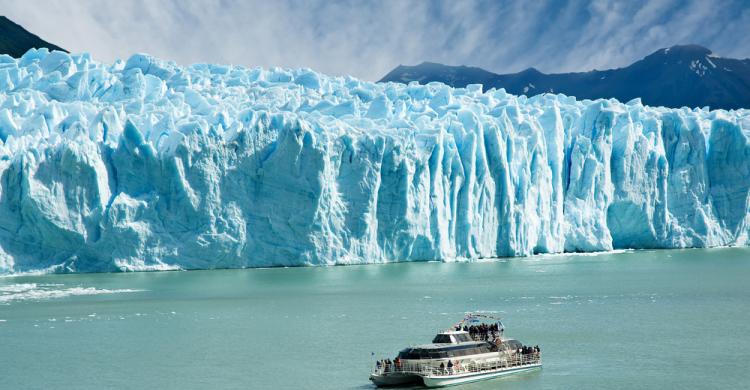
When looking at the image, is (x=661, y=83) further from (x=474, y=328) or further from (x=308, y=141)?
(x=474, y=328)

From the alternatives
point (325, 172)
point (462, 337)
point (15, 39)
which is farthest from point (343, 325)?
point (15, 39)

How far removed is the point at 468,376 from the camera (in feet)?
47.4

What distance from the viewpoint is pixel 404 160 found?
3616 centimetres

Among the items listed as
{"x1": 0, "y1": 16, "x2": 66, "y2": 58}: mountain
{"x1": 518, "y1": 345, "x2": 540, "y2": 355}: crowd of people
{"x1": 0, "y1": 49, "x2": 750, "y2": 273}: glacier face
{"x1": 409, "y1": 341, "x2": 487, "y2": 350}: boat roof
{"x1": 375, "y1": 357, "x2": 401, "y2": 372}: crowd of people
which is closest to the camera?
{"x1": 375, "y1": 357, "x2": 401, "y2": 372}: crowd of people

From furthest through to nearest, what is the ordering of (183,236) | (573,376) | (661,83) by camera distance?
(661,83) < (183,236) < (573,376)

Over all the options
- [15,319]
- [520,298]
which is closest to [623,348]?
[520,298]

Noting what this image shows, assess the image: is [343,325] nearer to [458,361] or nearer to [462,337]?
[462,337]

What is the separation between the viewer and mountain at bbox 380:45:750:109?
8644cm

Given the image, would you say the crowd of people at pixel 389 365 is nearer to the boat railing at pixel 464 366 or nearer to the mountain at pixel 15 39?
the boat railing at pixel 464 366

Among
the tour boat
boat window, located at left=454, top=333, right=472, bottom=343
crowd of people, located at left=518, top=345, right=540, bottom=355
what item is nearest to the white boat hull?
the tour boat

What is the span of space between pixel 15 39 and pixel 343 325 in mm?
66902

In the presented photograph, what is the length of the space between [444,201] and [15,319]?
2033 cm

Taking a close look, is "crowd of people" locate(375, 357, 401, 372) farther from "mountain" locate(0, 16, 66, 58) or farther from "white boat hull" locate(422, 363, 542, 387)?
"mountain" locate(0, 16, 66, 58)

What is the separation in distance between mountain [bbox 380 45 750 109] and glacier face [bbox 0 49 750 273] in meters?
41.6
